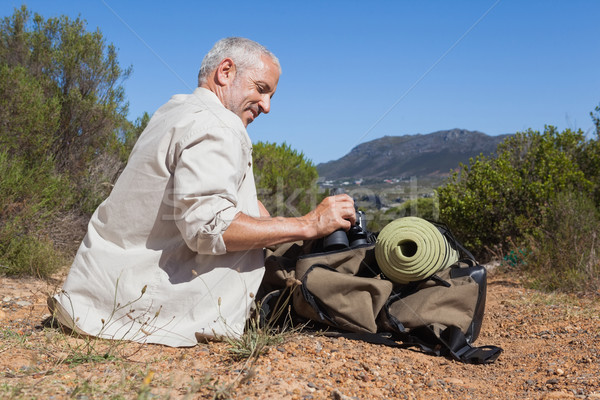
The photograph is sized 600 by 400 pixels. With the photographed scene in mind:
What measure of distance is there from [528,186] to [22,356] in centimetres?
→ 618

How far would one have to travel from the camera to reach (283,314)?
2.69 meters

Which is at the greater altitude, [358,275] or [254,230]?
[254,230]

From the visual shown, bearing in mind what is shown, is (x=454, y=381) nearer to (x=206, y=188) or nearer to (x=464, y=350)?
(x=464, y=350)

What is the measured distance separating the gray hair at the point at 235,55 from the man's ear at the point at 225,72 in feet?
0.07

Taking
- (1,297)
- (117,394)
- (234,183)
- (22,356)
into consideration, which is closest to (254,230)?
(234,183)

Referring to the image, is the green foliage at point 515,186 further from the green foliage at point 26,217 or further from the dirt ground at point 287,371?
the green foliage at point 26,217

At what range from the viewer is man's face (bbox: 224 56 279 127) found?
105 inches

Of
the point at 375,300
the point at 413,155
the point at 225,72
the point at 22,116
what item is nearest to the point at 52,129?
the point at 22,116

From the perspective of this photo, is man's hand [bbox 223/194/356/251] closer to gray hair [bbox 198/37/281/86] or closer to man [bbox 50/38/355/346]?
man [bbox 50/38/355/346]

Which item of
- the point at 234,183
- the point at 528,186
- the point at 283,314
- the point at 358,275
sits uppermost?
the point at 528,186

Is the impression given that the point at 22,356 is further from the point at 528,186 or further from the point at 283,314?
the point at 528,186

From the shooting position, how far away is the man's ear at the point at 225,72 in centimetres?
263

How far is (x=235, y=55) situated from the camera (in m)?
2.63

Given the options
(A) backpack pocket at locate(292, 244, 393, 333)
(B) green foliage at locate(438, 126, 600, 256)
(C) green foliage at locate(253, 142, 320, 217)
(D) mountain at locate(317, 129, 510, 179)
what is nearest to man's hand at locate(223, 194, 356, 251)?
(A) backpack pocket at locate(292, 244, 393, 333)
